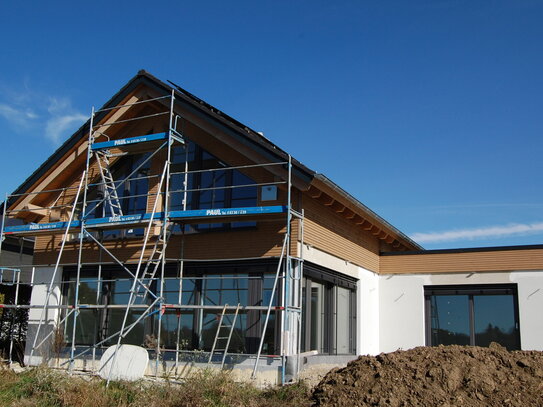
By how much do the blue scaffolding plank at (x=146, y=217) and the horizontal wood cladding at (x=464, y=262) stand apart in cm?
660

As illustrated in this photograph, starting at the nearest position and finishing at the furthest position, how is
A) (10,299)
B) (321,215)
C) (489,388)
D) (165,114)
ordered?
(489,388) → (321,215) → (165,114) → (10,299)

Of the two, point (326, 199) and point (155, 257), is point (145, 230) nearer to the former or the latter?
point (155, 257)

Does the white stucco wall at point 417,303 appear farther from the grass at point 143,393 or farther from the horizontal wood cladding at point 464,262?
the grass at point 143,393

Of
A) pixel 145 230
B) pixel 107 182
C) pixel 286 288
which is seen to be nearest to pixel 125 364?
pixel 145 230

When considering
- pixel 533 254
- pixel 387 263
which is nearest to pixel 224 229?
pixel 387 263

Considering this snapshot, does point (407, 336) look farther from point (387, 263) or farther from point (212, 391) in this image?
point (212, 391)

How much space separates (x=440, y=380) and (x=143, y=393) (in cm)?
482

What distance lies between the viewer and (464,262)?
17047mm

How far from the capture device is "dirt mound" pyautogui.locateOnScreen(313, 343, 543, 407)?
8.26m

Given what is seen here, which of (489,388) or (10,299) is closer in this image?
(489,388)

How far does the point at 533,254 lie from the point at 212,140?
8775 millimetres

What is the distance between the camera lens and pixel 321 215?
14.5m

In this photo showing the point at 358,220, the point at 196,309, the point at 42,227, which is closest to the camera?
the point at 196,309

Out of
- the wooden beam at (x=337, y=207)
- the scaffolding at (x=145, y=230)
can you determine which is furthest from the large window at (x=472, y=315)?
the scaffolding at (x=145, y=230)
